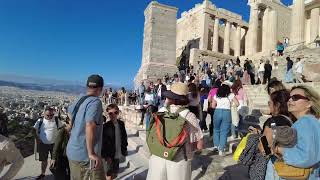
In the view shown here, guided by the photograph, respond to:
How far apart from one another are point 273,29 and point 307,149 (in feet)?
117

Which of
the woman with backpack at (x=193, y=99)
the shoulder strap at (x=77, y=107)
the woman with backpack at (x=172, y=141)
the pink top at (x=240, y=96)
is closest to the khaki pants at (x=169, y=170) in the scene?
the woman with backpack at (x=172, y=141)

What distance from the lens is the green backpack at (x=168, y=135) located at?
12.2ft

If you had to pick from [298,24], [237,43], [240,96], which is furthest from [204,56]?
[240,96]

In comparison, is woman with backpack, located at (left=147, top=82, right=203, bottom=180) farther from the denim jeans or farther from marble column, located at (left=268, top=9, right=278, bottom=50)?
marble column, located at (left=268, top=9, right=278, bottom=50)

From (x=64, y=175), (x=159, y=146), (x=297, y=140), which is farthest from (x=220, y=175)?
(x=297, y=140)

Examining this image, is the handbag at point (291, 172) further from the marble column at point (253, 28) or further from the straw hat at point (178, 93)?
the marble column at point (253, 28)

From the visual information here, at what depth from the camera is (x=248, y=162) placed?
3479 mm

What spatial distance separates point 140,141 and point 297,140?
24.5ft

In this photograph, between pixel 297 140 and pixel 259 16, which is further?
pixel 259 16

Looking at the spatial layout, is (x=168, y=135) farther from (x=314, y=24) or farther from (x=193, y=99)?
(x=314, y=24)

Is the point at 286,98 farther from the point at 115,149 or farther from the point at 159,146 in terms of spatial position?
the point at 115,149

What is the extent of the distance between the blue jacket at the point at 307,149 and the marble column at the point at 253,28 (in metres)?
35.1

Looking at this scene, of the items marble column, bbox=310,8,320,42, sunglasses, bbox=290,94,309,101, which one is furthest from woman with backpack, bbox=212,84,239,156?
marble column, bbox=310,8,320,42

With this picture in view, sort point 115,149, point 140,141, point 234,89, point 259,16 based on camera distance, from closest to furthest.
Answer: point 115,149, point 234,89, point 140,141, point 259,16
